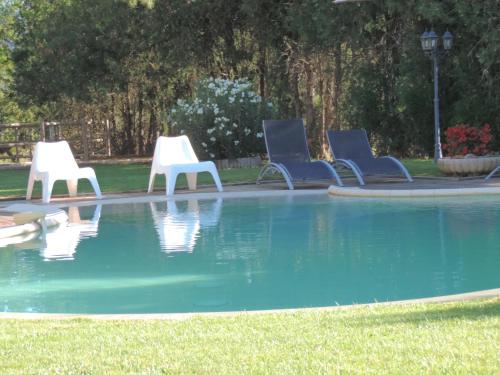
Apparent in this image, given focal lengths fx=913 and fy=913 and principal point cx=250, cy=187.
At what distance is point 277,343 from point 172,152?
891cm

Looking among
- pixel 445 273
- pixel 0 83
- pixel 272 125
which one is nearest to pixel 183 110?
pixel 272 125

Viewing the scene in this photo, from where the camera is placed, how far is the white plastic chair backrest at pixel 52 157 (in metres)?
11.3

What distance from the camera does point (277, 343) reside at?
3.38 meters

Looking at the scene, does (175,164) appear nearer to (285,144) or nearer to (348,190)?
(285,144)

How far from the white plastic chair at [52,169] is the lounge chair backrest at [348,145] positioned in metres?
3.27

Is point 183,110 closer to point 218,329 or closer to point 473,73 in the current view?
point 473,73

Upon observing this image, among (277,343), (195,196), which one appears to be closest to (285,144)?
(195,196)

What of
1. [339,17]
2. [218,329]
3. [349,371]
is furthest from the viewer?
[339,17]

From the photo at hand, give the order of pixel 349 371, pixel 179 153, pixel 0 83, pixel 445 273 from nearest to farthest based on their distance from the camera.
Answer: pixel 349 371 → pixel 445 273 → pixel 179 153 → pixel 0 83

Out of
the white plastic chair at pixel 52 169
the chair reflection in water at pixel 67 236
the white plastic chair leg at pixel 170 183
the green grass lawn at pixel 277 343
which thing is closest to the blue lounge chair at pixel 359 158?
the white plastic chair leg at pixel 170 183

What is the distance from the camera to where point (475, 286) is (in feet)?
17.4

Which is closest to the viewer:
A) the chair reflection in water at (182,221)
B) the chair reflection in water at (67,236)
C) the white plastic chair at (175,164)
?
the chair reflection in water at (67,236)

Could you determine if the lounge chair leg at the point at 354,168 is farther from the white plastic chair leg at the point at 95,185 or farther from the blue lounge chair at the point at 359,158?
the white plastic chair leg at the point at 95,185

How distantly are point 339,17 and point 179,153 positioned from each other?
6897 mm
